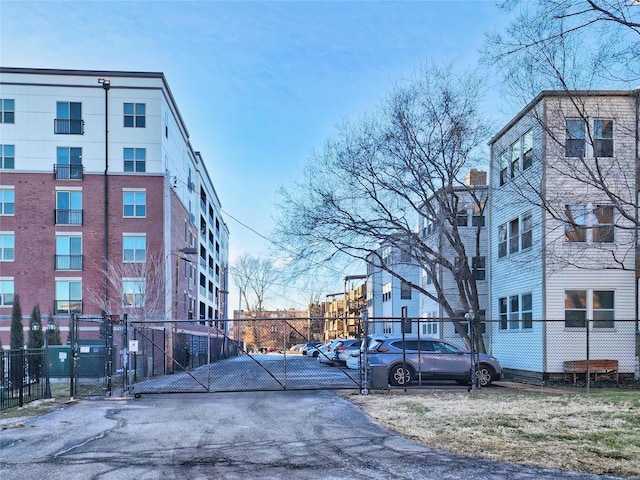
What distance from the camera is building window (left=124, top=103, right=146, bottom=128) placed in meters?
33.5

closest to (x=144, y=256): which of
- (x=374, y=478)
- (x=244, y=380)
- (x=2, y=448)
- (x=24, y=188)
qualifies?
(x=24, y=188)

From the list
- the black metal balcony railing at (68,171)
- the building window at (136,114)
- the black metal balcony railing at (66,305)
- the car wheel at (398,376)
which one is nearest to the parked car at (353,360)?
the car wheel at (398,376)

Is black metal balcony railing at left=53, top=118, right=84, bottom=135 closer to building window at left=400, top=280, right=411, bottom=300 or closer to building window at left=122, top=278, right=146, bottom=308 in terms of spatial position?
building window at left=122, top=278, right=146, bottom=308

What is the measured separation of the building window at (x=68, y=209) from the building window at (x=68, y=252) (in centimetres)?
91

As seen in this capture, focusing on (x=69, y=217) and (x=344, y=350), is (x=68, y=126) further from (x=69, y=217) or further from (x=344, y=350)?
(x=344, y=350)

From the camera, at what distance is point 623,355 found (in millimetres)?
18828

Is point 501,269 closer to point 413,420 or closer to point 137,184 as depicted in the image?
point 413,420

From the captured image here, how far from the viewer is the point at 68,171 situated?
33656 mm

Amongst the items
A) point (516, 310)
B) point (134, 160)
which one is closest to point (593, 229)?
point (516, 310)

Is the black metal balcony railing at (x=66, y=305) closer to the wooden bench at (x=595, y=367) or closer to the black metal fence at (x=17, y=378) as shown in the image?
the black metal fence at (x=17, y=378)

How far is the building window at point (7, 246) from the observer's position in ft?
110

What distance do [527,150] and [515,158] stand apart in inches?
41.7

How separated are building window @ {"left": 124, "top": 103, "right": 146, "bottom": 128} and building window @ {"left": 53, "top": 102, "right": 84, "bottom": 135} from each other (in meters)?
2.60

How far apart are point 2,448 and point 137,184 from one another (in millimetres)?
26764
